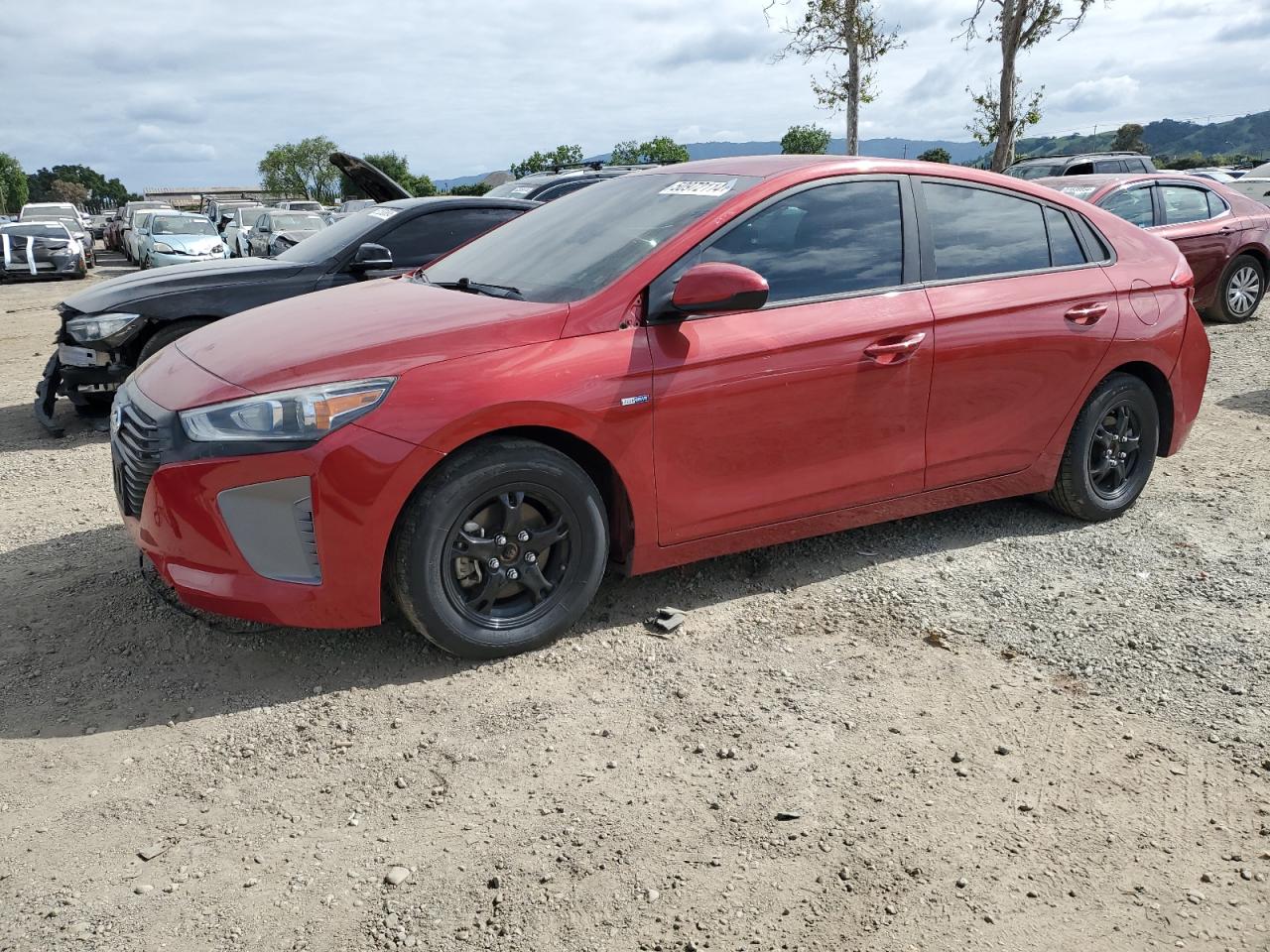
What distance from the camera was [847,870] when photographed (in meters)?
2.64

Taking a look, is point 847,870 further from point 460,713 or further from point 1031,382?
point 1031,382

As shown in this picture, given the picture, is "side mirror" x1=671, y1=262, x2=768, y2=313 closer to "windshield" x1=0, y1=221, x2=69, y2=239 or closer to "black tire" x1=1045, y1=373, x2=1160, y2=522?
"black tire" x1=1045, y1=373, x2=1160, y2=522

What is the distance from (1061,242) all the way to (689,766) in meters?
3.08

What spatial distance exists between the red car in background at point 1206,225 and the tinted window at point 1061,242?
6.10 meters

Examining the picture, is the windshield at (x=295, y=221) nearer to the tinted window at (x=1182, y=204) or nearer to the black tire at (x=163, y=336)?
the black tire at (x=163, y=336)

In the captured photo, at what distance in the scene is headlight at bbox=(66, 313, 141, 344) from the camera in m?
6.74

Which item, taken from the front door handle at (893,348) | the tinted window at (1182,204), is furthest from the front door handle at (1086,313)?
the tinted window at (1182,204)

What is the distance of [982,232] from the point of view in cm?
457

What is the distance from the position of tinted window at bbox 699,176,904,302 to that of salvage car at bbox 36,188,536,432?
3.53 meters

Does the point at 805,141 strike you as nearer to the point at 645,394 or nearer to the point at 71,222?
the point at 71,222

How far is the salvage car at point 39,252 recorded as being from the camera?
21.9 meters

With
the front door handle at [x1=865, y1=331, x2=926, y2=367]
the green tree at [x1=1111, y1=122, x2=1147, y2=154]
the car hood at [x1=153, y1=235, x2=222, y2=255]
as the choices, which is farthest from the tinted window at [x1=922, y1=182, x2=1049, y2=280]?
the green tree at [x1=1111, y1=122, x2=1147, y2=154]

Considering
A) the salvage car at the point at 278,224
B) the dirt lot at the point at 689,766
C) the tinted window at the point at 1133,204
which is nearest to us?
the dirt lot at the point at 689,766

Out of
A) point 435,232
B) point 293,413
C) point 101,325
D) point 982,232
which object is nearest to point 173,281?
point 101,325
